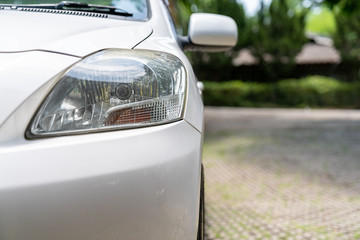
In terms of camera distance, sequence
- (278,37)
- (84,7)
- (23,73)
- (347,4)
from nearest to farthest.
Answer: (23,73)
(84,7)
(347,4)
(278,37)

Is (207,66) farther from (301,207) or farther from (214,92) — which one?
(301,207)

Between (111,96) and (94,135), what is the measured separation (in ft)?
0.50

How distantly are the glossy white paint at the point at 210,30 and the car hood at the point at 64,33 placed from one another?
1.50 feet

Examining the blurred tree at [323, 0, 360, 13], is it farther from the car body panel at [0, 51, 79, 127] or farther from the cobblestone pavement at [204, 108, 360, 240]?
the car body panel at [0, 51, 79, 127]

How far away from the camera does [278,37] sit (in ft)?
57.6

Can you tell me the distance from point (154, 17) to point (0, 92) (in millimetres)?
877

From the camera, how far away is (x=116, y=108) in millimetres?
1138

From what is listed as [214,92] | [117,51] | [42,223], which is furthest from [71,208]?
[214,92]

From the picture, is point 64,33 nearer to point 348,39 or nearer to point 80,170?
point 80,170

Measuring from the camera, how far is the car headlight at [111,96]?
1080 mm

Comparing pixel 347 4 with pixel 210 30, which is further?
pixel 347 4

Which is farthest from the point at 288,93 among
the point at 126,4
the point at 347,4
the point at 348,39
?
the point at 126,4

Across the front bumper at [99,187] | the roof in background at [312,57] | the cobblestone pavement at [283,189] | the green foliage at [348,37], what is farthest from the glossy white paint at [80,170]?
the roof in background at [312,57]

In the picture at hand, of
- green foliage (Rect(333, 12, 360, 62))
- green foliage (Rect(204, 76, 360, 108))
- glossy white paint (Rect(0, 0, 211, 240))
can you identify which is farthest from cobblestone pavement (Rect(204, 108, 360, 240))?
green foliage (Rect(333, 12, 360, 62))
